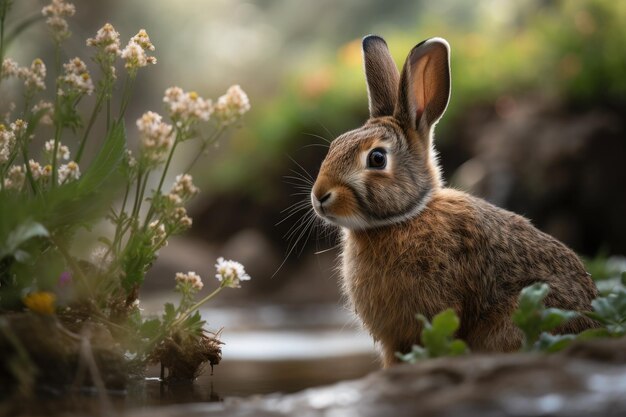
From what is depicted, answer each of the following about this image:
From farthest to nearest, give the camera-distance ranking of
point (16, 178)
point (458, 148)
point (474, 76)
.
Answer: point (474, 76), point (458, 148), point (16, 178)

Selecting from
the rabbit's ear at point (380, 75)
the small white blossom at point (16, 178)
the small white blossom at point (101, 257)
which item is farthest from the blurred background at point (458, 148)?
the small white blossom at point (16, 178)

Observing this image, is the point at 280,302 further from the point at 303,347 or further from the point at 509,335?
the point at 509,335

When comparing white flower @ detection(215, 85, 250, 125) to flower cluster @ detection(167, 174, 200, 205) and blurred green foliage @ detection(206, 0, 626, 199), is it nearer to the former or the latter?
flower cluster @ detection(167, 174, 200, 205)

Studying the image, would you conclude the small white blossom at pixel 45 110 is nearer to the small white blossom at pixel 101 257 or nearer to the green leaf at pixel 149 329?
the small white blossom at pixel 101 257

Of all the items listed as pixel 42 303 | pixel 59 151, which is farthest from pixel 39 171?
pixel 42 303

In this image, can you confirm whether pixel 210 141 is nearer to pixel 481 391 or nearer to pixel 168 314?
pixel 168 314

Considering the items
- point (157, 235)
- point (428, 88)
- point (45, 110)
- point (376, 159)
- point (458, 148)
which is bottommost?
point (157, 235)

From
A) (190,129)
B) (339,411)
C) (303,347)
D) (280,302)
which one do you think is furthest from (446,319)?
(280,302)
